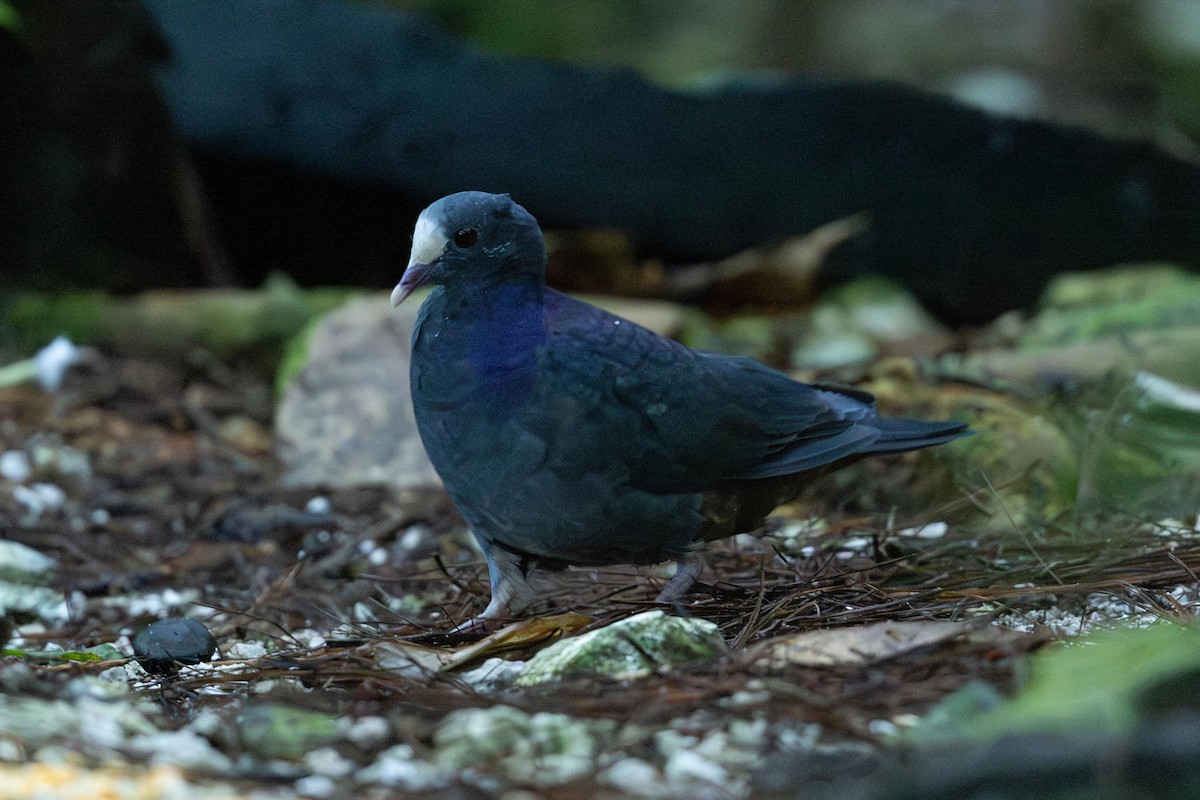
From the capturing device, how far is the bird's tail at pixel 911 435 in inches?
115

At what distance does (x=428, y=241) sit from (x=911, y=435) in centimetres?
120

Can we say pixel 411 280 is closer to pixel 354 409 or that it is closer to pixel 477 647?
pixel 477 647

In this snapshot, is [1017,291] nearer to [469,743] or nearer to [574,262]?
[574,262]

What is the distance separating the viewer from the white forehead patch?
8.57 feet

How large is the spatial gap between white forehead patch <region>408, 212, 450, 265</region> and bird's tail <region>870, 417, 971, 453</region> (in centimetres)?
109

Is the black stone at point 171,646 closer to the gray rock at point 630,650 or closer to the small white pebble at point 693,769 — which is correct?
the gray rock at point 630,650

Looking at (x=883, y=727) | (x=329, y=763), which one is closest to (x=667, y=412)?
(x=883, y=727)

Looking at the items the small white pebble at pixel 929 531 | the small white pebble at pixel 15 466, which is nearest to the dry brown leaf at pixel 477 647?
the small white pebble at pixel 929 531

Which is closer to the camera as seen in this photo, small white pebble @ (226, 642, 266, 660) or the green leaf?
small white pebble @ (226, 642, 266, 660)

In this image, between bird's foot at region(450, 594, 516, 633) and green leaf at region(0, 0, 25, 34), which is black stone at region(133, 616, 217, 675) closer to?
bird's foot at region(450, 594, 516, 633)

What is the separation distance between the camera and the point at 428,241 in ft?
8.57

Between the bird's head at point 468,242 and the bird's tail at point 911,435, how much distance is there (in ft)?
3.03

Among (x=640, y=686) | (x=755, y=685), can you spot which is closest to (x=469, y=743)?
(x=640, y=686)

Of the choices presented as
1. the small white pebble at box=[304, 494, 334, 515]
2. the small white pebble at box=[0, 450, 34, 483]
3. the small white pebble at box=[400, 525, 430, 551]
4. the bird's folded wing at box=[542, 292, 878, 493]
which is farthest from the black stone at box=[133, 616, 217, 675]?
the small white pebble at box=[0, 450, 34, 483]
